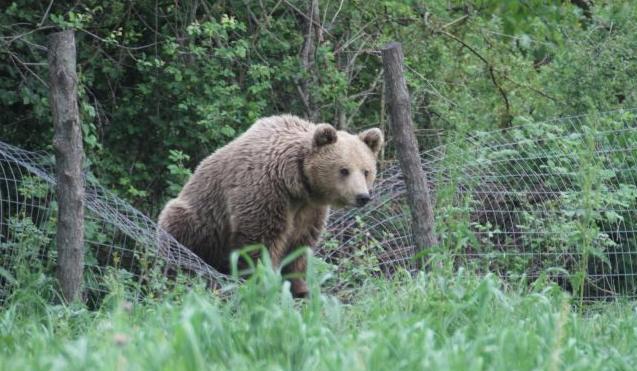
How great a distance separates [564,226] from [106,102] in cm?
517

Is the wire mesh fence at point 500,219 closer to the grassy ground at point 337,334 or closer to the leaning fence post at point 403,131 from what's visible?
the leaning fence post at point 403,131

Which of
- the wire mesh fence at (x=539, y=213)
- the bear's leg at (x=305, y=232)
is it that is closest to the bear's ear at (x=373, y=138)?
the wire mesh fence at (x=539, y=213)

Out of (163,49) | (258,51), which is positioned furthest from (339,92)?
(163,49)

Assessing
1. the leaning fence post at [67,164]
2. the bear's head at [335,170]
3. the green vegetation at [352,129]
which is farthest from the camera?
the bear's head at [335,170]

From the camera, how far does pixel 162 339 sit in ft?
12.1

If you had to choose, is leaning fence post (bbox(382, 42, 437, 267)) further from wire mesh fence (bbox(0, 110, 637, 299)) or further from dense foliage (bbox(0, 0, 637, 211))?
dense foliage (bbox(0, 0, 637, 211))

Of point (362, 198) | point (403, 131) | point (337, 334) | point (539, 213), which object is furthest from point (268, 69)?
point (337, 334)

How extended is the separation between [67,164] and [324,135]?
6.98 feet

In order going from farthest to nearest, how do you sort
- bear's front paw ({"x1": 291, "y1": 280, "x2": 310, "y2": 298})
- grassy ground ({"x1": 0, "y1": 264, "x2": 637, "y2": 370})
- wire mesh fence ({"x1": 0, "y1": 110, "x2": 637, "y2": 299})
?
bear's front paw ({"x1": 291, "y1": 280, "x2": 310, "y2": 298})
wire mesh fence ({"x1": 0, "y1": 110, "x2": 637, "y2": 299})
grassy ground ({"x1": 0, "y1": 264, "x2": 637, "y2": 370})

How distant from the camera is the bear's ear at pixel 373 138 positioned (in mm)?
7934

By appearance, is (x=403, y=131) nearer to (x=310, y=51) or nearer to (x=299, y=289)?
(x=299, y=289)

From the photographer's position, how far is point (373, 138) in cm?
795

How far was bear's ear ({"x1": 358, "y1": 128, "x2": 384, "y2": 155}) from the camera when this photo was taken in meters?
7.93

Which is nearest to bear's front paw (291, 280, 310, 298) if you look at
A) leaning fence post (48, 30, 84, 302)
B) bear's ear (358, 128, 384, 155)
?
bear's ear (358, 128, 384, 155)
